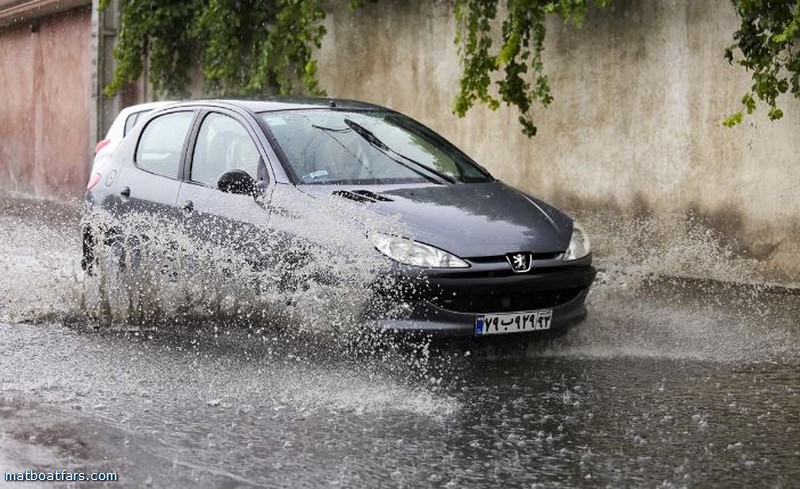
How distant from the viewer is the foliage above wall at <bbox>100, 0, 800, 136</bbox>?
10195 mm

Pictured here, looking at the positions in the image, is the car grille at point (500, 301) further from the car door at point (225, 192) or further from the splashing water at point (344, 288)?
the car door at point (225, 192)

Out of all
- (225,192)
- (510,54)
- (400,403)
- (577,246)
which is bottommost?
(400,403)

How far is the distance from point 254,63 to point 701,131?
6.55 meters

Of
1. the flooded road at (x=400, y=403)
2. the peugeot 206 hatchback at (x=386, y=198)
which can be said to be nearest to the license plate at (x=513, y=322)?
the peugeot 206 hatchback at (x=386, y=198)

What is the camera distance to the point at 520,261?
7.15m

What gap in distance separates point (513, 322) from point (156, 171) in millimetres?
3267

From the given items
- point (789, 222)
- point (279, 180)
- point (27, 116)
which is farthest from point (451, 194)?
point (27, 116)

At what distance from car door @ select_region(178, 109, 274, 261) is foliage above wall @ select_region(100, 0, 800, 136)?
3.97m

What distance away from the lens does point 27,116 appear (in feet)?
76.1

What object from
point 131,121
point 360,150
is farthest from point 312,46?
point 360,150

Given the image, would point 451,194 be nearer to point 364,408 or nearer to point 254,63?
point 364,408

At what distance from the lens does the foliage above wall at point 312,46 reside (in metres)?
10.2

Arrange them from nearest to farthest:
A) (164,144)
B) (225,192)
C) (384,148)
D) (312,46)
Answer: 1. (225,192)
2. (384,148)
3. (164,144)
4. (312,46)

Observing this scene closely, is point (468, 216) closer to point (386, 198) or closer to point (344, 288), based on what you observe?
point (386, 198)
